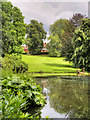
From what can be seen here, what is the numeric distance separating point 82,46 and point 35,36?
3964 centimetres

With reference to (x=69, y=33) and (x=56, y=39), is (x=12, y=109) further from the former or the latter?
(x=56, y=39)

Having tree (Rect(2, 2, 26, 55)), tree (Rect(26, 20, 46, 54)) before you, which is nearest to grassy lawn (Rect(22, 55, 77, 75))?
tree (Rect(2, 2, 26, 55))

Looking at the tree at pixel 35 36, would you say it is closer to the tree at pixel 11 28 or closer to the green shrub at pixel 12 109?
the tree at pixel 11 28

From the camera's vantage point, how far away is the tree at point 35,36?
63688mm

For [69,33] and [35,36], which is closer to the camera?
[69,33]

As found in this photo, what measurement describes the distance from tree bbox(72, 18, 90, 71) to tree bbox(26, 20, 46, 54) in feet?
Result: 125

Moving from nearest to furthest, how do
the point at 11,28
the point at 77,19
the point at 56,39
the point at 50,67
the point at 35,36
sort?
the point at 50,67
the point at 11,28
the point at 77,19
the point at 56,39
the point at 35,36

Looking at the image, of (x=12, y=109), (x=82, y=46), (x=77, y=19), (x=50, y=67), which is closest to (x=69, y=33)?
(x=77, y=19)

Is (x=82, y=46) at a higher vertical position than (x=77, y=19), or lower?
lower

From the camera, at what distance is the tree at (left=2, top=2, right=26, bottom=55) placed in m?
25.7

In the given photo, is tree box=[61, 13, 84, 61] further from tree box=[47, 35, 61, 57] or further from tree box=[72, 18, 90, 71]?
tree box=[47, 35, 61, 57]

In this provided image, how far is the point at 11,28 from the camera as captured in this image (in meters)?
28.1

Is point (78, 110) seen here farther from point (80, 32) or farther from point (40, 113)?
point (80, 32)

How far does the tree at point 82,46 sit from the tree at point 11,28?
1035cm
